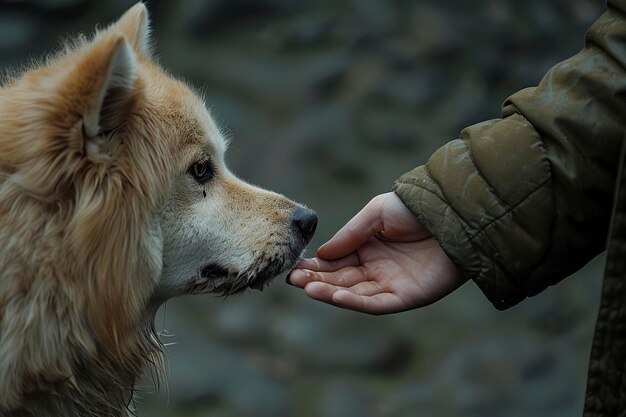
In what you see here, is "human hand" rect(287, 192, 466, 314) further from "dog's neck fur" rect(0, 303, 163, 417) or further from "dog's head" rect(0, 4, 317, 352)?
"dog's neck fur" rect(0, 303, 163, 417)

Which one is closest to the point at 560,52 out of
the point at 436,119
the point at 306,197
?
the point at 436,119

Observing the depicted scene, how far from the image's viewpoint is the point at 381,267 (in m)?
2.78

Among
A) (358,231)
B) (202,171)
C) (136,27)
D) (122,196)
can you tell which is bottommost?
(358,231)

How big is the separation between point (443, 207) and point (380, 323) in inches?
116

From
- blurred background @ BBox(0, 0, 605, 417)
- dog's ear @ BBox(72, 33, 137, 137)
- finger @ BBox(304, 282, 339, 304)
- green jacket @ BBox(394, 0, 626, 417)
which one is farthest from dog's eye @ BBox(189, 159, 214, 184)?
blurred background @ BBox(0, 0, 605, 417)

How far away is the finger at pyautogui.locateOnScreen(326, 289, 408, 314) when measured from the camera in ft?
8.63

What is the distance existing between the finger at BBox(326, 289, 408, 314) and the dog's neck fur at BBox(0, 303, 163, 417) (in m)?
0.61

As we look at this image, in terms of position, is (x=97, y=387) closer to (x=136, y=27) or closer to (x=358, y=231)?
(x=358, y=231)

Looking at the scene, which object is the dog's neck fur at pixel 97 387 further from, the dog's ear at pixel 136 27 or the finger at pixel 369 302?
the dog's ear at pixel 136 27

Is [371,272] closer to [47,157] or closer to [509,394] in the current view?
[47,157]

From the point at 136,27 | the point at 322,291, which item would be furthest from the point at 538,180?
the point at 136,27

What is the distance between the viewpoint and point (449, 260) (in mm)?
2611

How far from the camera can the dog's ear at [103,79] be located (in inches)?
93.1

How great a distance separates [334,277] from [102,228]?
72cm
